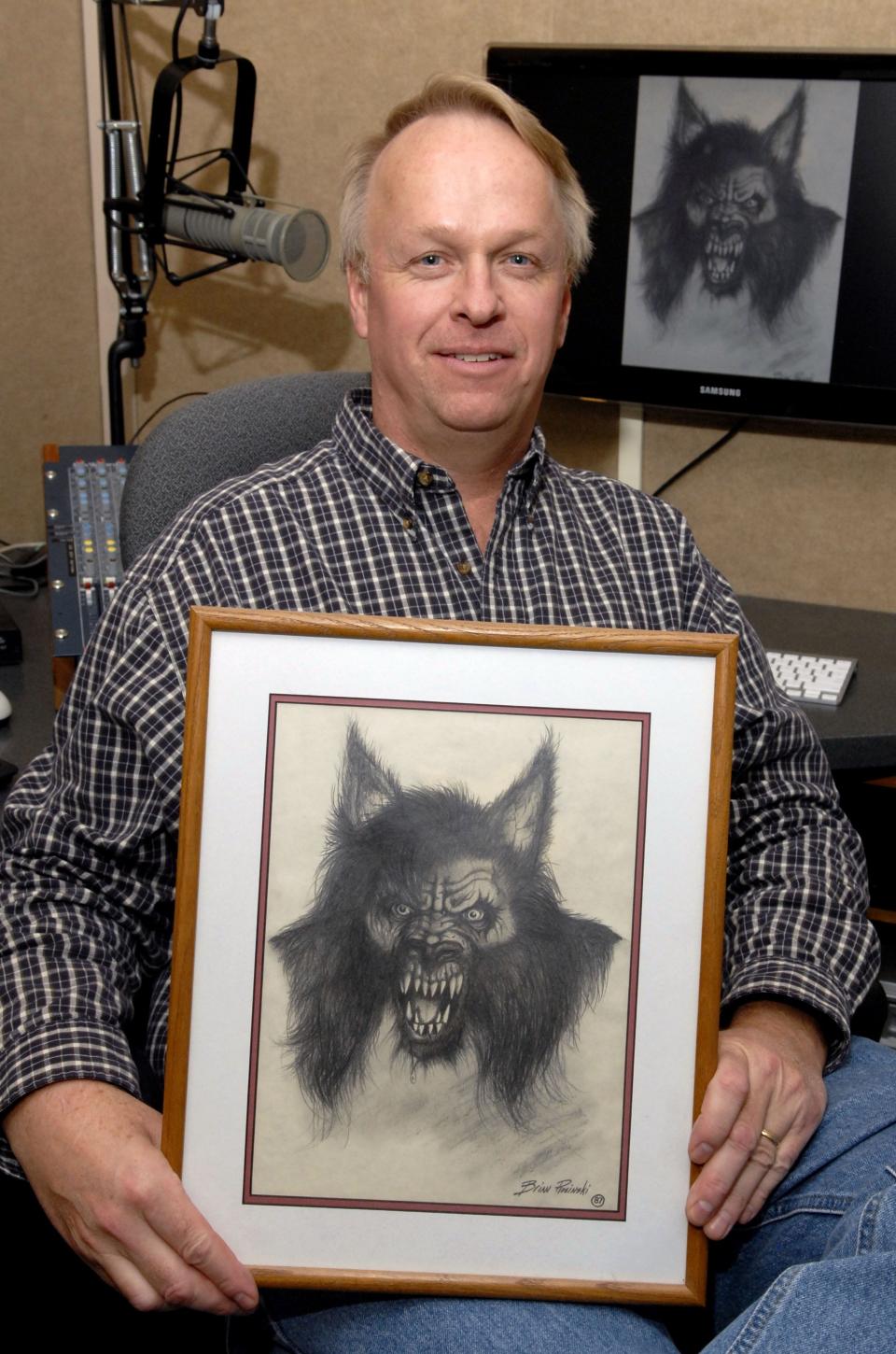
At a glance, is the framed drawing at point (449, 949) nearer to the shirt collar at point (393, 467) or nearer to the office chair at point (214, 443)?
the shirt collar at point (393, 467)

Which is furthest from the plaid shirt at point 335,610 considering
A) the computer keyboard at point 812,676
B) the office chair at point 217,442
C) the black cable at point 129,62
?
the black cable at point 129,62

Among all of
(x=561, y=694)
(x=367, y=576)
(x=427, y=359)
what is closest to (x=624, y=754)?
(x=561, y=694)

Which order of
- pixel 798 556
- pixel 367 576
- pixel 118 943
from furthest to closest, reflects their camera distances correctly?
pixel 798 556, pixel 367 576, pixel 118 943

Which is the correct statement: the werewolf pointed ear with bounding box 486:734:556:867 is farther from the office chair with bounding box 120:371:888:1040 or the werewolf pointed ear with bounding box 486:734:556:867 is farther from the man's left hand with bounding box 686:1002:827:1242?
the office chair with bounding box 120:371:888:1040

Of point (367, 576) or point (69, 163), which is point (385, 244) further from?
point (69, 163)

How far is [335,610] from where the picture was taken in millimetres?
1127

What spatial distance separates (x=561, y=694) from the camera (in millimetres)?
889

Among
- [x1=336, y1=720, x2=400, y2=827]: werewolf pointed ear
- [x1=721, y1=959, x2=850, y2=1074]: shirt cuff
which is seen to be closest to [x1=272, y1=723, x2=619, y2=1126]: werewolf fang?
[x1=336, y1=720, x2=400, y2=827]: werewolf pointed ear

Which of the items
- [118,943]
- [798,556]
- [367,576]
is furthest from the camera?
[798,556]

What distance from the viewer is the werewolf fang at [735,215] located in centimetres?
182

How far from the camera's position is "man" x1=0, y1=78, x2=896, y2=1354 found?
0.87m

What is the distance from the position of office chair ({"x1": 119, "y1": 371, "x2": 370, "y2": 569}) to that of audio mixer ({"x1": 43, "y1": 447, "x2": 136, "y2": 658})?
0.75ft

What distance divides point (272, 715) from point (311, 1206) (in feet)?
1.03

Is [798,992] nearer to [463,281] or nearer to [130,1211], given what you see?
[130,1211]
